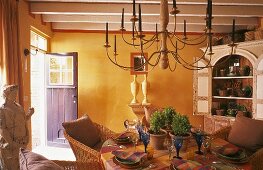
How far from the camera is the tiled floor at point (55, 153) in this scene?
13.0 ft

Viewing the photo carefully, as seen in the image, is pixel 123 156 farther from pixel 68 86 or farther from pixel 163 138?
pixel 68 86

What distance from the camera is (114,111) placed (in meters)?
5.15

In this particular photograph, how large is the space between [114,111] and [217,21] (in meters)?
3.06

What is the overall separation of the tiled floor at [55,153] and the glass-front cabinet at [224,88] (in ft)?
9.25

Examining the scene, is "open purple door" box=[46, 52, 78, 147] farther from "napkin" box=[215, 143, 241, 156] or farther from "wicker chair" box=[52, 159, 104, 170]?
"napkin" box=[215, 143, 241, 156]

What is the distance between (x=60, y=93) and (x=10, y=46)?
1955 millimetres

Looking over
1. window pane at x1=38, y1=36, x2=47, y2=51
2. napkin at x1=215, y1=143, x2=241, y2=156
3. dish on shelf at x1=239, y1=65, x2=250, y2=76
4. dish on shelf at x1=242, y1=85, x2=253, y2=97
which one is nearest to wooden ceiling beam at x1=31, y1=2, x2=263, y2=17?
dish on shelf at x1=239, y1=65, x2=250, y2=76

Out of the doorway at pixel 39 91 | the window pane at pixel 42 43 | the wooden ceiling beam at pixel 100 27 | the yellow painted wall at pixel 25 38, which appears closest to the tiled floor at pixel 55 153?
the doorway at pixel 39 91

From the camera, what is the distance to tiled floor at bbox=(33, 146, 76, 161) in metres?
3.97

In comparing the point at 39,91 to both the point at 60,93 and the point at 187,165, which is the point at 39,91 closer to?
the point at 60,93

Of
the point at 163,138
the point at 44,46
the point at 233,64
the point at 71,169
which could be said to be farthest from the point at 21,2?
the point at 233,64

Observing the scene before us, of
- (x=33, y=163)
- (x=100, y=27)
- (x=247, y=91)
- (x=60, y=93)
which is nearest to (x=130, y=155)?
(x=33, y=163)

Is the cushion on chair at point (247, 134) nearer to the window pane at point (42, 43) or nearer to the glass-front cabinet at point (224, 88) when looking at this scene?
the glass-front cabinet at point (224, 88)

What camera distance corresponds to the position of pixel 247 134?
8.34 feet
